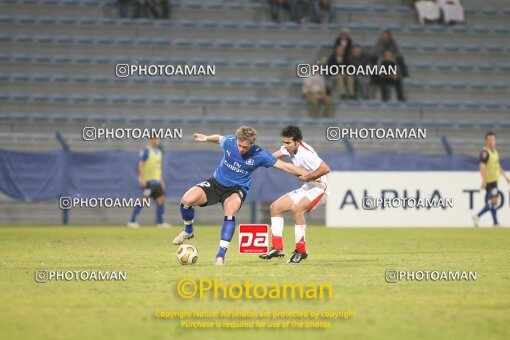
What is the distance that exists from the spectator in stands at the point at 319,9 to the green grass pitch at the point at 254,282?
516 inches

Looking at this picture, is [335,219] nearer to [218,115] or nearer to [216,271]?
[218,115]

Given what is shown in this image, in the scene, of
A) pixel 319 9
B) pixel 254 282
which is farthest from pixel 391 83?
pixel 254 282

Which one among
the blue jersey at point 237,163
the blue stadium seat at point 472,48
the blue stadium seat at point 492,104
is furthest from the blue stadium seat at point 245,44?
the blue jersey at point 237,163

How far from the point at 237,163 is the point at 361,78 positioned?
655 inches

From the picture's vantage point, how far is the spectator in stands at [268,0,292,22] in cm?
3206

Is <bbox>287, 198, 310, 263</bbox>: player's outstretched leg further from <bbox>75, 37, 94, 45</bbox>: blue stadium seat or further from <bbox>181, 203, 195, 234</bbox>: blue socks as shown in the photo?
<bbox>75, 37, 94, 45</bbox>: blue stadium seat

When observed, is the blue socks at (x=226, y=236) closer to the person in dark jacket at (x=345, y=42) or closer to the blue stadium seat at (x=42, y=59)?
the person in dark jacket at (x=345, y=42)

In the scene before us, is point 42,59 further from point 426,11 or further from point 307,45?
point 426,11

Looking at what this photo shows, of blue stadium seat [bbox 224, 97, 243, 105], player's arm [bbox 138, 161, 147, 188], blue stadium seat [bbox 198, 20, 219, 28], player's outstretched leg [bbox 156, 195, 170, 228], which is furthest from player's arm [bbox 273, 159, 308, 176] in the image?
blue stadium seat [bbox 198, 20, 219, 28]

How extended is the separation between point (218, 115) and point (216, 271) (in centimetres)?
1695

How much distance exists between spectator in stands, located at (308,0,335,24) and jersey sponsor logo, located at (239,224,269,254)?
17.6 meters

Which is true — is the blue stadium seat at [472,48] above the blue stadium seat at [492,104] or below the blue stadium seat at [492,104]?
above

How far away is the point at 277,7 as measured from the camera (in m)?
32.2

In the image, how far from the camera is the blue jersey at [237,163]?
586 inches
